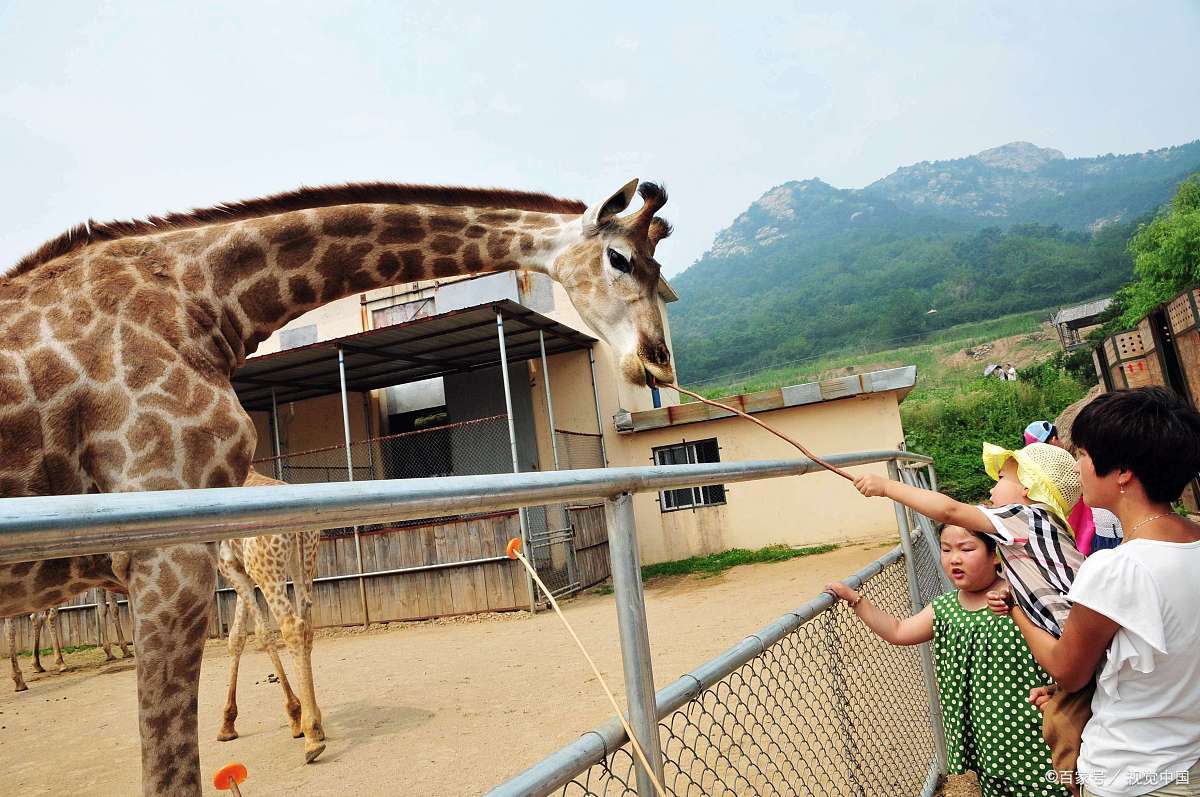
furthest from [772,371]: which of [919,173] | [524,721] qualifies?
[919,173]

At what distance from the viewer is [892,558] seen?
332 centimetres

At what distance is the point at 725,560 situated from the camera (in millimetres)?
14109

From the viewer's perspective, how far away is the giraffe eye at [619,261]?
152 inches

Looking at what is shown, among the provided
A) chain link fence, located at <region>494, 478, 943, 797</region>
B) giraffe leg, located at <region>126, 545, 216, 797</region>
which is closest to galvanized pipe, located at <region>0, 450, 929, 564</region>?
chain link fence, located at <region>494, 478, 943, 797</region>

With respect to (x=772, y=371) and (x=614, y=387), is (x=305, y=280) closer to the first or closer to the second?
(x=614, y=387)

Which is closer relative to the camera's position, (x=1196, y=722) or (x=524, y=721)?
(x=1196, y=722)

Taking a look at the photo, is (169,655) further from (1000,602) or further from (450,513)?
(1000,602)

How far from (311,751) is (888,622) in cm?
435

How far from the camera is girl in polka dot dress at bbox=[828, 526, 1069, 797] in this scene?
7.15 ft

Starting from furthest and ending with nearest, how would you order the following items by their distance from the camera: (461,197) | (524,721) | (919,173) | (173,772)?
(919,173)
(524,721)
(461,197)
(173,772)

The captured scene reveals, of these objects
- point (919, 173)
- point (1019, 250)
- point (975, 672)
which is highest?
point (919, 173)

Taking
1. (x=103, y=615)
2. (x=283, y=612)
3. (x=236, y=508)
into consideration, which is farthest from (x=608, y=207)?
(x=103, y=615)

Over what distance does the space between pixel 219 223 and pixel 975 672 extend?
332cm

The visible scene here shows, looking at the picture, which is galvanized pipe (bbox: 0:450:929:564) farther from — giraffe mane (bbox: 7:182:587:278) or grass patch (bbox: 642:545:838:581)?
grass patch (bbox: 642:545:838:581)
